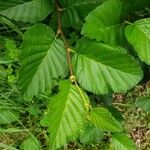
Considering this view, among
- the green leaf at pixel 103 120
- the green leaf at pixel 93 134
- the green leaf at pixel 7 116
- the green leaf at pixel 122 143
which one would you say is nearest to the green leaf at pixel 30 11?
the green leaf at pixel 103 120

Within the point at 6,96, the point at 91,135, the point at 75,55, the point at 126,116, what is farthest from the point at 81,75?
the point at 126,116

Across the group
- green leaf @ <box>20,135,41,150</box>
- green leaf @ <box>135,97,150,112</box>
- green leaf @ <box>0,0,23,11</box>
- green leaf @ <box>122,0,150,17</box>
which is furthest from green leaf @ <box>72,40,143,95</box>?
green leaf @ <box>20,135,41,150</box>

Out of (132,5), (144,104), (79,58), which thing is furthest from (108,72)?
(144,104)

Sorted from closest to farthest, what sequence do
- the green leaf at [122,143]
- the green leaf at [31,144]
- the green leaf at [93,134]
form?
the green leaf at [122,143], the green leaf at [93,134], the green leaf at [31,144]

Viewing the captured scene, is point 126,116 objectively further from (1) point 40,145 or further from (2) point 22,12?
(2) point 22,12

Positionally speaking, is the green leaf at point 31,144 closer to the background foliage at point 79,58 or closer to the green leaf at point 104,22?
the background foliage at point 79,58

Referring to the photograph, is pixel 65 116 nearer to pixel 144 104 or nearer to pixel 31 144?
pixel 144 104

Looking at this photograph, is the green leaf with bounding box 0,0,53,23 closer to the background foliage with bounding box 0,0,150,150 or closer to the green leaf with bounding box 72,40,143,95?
the background foliage with bounding box 0,0,150,150
